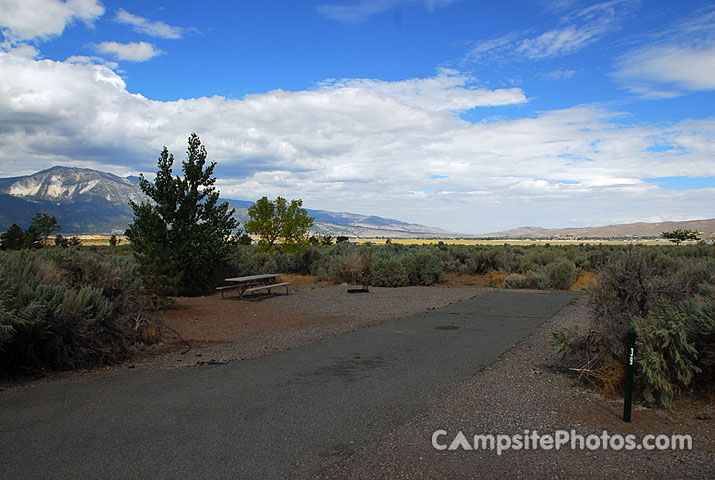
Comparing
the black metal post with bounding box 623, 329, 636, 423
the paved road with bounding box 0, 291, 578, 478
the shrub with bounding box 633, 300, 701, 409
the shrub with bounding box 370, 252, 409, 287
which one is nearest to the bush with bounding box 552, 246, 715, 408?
the shrub with bounding box 633, 300, 701, 409

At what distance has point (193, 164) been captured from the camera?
18469 mm

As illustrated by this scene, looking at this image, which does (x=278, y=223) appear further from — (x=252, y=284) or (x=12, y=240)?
(x=12, y=240)

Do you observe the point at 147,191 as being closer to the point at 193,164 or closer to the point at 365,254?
the point at 193,164

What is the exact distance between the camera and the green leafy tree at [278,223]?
97.5 ft

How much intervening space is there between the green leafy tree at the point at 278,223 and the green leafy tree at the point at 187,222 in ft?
34.0

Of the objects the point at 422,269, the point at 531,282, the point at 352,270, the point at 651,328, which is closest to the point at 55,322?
the point at 651,328

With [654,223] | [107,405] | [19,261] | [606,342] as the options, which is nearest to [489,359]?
[606,342]

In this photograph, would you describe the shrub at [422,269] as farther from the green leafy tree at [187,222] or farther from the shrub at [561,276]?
the green leafy tree at [187,222]

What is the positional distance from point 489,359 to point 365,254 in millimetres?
16530

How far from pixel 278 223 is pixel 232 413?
82.6 feet

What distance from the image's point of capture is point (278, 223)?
30.1m

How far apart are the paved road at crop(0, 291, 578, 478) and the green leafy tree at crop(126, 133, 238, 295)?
408 inches

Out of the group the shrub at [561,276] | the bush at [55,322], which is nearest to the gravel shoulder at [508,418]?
the bush at [55,322]

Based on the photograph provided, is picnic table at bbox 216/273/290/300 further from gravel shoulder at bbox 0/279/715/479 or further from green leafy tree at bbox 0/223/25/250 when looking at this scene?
green leafy tree at bbox 0/223/25/250
